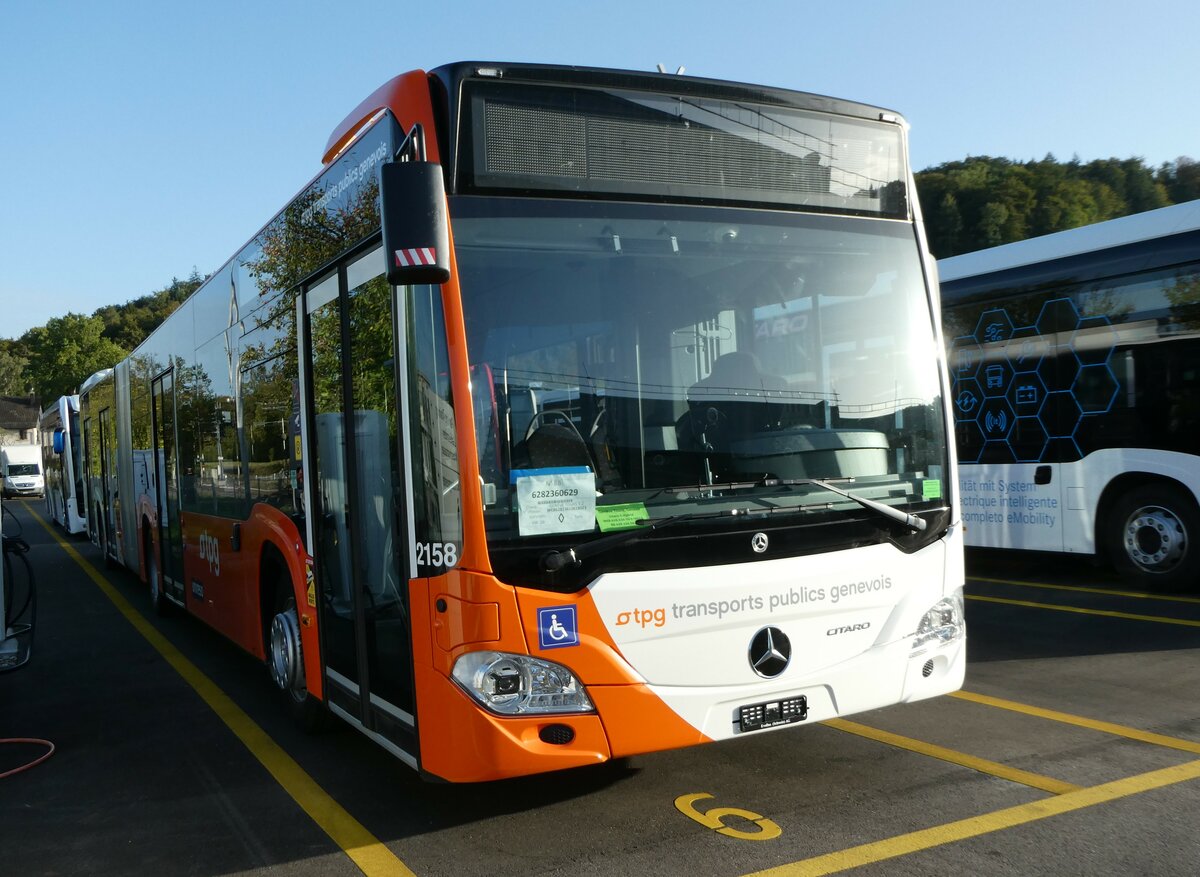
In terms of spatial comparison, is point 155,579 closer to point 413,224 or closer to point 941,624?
point 413,224

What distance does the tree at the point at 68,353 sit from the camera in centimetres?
10556

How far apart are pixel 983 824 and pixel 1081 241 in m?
7.35

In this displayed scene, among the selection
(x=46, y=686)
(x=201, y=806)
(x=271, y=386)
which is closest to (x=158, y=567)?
(x=46, y=686)

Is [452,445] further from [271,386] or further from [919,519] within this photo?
[271,386]

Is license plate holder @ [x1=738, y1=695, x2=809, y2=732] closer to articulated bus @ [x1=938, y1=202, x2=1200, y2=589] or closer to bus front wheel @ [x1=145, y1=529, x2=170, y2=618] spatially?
articulated bus @ [x1=938, y1=202, x2=1200, y2=589]

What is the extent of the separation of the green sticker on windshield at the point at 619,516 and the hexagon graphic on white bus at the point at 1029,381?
23.4 feet

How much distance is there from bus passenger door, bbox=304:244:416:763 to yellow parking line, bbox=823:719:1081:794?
2021 millimetres

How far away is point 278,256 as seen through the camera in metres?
6.16

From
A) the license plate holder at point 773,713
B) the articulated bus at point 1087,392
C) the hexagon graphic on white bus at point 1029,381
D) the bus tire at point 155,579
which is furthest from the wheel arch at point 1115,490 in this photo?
the bus tire at point 155,579

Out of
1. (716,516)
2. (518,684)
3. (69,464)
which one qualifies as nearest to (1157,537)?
(716,516)

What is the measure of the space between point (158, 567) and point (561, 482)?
26.8ft

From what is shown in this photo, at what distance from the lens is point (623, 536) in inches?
159

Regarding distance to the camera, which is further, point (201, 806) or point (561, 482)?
point (201, 806)

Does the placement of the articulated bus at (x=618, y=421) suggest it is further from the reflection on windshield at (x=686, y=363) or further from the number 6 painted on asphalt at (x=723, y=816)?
the number 6 painted on asphalt at (x=723, y=816)
